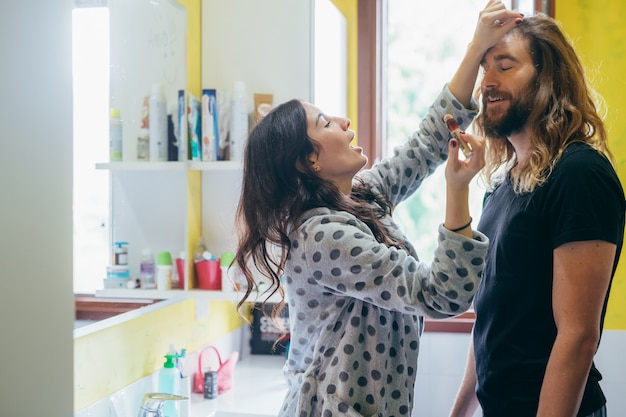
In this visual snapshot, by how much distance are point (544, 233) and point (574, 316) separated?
6.9 inches

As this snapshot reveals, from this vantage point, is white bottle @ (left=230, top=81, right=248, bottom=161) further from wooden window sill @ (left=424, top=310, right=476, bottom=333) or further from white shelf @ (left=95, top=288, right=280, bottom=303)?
wooden window sill @ (left=424, top=310, right=476, bottom=333)

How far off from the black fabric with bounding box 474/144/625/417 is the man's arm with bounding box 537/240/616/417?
0.03 m

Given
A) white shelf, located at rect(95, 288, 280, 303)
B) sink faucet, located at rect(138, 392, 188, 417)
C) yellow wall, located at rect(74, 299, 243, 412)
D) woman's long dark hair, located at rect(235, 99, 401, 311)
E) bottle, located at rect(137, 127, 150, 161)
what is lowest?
sink faucet, located at rect(138, 392, 188, 417)

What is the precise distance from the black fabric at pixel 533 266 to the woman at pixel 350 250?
0.65ft

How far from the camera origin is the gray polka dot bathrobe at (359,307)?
1065mm

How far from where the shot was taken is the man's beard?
1426mm

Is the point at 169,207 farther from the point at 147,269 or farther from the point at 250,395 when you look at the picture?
the point at 250,395

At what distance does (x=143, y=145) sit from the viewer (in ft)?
6.28

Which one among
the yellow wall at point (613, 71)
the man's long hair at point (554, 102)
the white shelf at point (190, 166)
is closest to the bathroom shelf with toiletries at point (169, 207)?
the white shelf at point (190, 166)

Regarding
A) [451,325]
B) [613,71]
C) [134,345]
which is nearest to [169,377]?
[134,345]

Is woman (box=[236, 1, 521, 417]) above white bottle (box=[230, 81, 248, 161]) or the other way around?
the other way around

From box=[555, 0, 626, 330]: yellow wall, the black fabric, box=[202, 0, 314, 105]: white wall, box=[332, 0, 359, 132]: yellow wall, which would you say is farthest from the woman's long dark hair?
box=[555, 0, 626, 330]: yellow wall

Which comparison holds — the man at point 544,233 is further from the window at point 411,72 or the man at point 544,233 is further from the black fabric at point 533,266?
the window at point 411,72

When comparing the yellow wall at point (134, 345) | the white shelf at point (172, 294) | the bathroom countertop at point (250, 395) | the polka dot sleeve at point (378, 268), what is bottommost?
the bathroom countertop at point (250, 395)
